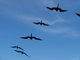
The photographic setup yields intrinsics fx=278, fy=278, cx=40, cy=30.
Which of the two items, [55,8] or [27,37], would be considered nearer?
[55,8]

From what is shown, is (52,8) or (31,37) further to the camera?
(31,37)

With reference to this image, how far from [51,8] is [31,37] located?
29.3 metres

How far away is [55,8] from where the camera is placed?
169500mm

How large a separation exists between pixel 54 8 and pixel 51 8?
188 cm

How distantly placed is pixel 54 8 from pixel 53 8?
2.00 ft

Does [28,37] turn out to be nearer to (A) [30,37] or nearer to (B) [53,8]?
(A) [30,37]

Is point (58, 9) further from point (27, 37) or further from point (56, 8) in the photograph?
point (27, 37)

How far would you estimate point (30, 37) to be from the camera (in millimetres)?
188625

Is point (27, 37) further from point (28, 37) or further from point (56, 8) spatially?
point (56, 8)

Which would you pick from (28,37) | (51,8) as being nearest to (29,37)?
(28,37)

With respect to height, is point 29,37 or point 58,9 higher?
point 58,9

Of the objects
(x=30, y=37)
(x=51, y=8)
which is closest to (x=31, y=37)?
(x=30, y=37)

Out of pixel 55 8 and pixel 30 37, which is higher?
pixel 55 8

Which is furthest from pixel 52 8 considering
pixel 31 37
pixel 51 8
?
pixel 31 37
